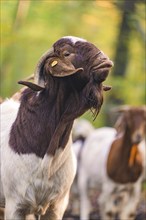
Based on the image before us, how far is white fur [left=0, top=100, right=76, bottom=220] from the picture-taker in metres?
7.62

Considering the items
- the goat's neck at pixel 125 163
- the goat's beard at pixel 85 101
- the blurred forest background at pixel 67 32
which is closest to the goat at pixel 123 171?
the goat's neck at pixel 125 163

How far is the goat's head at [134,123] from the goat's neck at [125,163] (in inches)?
4.9

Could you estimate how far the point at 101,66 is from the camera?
7090 mm

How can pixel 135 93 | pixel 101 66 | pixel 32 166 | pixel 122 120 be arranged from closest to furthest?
pixel 101 66, pixel 32 166, pixel 122 120, pixel 135 93

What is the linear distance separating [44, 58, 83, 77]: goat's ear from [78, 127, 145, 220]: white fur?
5.89m

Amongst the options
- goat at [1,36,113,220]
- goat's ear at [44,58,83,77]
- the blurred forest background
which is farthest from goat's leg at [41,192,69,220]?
the blurred forest background

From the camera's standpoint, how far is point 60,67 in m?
7.34

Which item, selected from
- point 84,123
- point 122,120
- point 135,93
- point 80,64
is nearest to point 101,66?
point 80,64

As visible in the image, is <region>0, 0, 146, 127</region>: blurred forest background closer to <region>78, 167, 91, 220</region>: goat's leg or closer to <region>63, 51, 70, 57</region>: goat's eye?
<region>78, 167, 91, 220</region>: goat's leg

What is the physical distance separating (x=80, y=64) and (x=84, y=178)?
7134mm

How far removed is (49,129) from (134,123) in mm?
5369

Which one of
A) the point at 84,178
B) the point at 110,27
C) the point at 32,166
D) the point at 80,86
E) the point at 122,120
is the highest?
the point at 80,86

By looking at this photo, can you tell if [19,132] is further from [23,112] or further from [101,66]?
[101,66]

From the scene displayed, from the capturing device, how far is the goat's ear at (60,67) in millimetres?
7203
